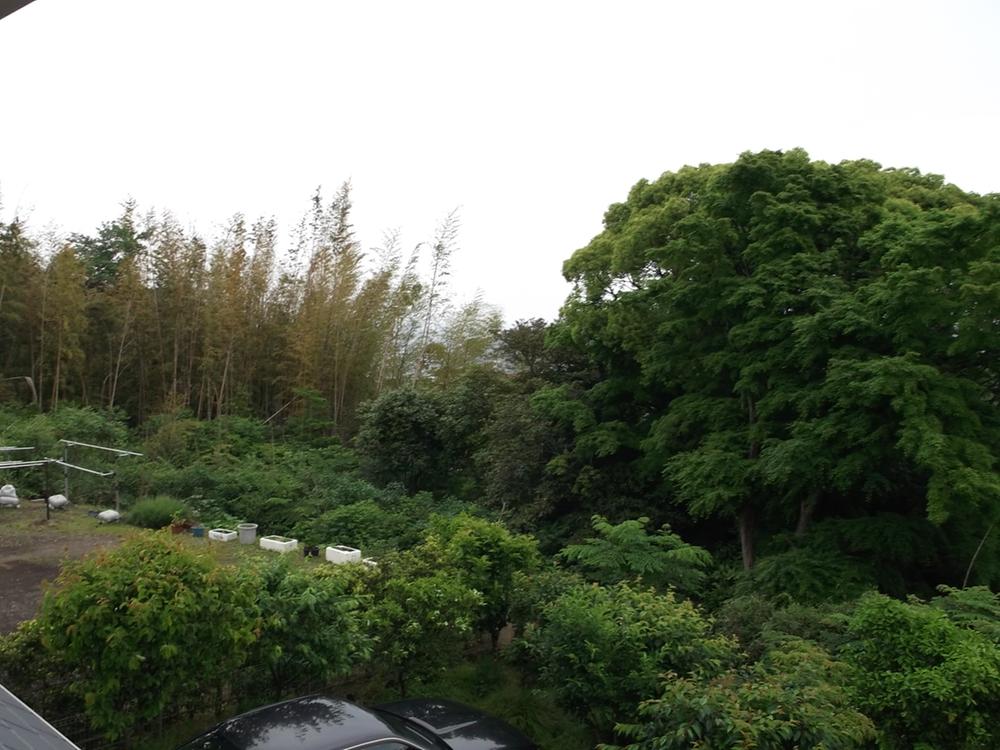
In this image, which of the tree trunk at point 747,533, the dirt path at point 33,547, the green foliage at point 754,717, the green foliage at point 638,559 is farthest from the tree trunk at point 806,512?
the dirt path at point 33,547

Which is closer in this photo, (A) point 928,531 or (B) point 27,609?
(B) point 27,609

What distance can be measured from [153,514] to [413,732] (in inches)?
302

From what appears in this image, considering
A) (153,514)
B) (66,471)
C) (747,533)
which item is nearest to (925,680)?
(747,533)

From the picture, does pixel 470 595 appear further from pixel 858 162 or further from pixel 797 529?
pixel 858 162

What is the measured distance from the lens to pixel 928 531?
7.93m

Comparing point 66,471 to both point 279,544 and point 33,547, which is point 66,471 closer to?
point 33,547

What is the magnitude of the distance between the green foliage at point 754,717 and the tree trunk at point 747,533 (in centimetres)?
585

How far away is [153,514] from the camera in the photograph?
1018cm

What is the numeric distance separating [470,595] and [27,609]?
419 cm

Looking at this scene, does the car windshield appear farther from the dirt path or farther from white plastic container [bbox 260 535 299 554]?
white plastic container [bbox 260 535 299 554]

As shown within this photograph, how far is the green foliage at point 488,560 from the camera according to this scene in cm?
591

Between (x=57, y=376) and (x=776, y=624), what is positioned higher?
(x=57, y=376)

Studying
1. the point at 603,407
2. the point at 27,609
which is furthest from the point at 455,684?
the point at 603,407

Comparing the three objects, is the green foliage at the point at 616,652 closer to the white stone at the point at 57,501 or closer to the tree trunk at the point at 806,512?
the tree trunk at the point at 806,512
